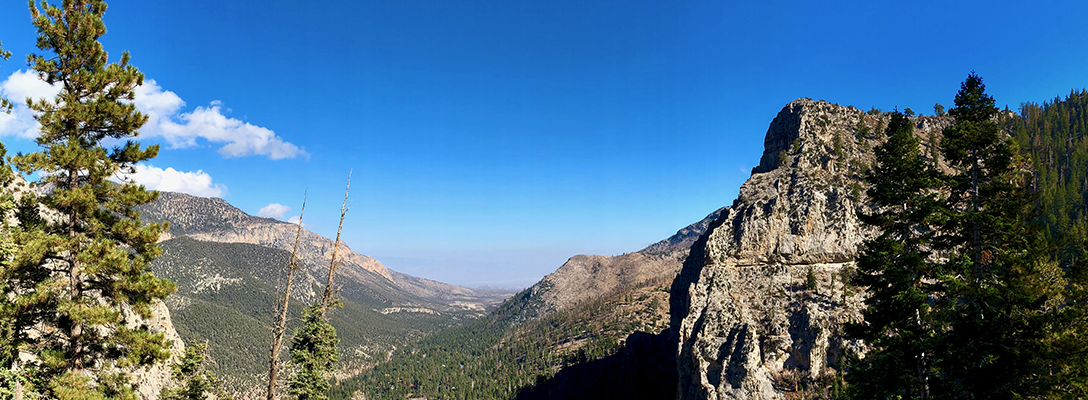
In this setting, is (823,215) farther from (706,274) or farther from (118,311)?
(118,311)

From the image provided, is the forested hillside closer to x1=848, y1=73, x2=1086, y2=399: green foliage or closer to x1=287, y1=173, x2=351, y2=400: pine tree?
x1=848, y1=73, x2=1086, y2=399: green foliage

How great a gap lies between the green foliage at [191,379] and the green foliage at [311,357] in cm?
1199

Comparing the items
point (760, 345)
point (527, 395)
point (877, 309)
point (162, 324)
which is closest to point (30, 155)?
point (877, 309)

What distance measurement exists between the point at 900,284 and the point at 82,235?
1297 inches

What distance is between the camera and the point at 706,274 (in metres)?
82.3

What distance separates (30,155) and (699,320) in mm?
81922

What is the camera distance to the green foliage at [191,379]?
34.4 metres

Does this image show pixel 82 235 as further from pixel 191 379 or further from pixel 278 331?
pixel 191 379

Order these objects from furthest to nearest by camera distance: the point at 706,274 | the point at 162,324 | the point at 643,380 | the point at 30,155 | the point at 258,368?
the point at 258,368, the point at 643,380, the point at 162,324, the point at 706,274, the point at 30,155

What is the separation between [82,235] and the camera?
14234mm

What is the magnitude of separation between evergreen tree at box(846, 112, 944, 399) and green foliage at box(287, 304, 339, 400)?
3221 cm

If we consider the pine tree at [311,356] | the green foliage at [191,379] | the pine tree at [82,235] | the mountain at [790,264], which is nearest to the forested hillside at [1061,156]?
the mountain at [790,264]

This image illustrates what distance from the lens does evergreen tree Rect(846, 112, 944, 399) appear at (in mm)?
18656

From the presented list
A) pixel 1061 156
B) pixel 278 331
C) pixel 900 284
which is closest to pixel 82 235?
pixel 278 331
